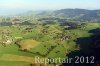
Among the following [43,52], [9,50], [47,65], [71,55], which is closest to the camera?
[47,65]

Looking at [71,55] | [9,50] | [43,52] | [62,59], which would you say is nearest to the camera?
[62,59]

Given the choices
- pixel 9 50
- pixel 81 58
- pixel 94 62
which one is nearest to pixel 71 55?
pixel 81 58

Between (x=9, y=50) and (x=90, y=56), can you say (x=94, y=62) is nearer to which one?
(x=90, y=56)

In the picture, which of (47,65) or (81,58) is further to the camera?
(81,58)

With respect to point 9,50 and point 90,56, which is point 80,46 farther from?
point 9,50

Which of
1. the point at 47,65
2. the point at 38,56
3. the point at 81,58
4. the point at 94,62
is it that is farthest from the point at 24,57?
the point at 94,62

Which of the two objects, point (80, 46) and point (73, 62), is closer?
point (73, 62)

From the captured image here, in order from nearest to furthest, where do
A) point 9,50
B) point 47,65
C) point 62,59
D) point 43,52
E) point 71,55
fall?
point 47,65 < point 62,59 < point 71,55 < point 43,52 < point 9,50

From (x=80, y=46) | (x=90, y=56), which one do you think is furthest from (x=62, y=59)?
(x=80, y=46)
